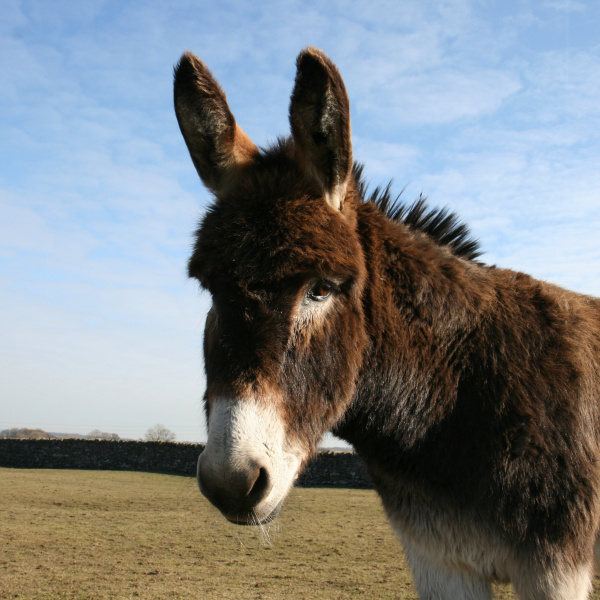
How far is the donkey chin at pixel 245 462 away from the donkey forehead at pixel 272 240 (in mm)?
598

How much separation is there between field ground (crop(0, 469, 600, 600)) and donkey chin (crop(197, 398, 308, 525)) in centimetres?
98

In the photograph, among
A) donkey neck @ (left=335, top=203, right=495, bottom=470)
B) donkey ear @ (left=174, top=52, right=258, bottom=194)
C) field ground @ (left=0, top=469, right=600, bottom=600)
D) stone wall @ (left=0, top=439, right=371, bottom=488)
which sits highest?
donkey ear @ (left=174, top=52, right=258, bottom=194)

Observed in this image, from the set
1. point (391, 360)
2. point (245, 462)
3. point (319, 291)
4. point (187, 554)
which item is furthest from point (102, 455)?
point (245, 462)

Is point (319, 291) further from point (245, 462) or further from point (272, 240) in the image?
point (245, 462)

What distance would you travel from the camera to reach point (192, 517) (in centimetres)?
1223

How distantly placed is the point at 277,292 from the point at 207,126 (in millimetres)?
1186

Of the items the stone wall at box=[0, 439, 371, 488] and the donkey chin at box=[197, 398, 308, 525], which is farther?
the stone wall at box=[0, 439, 371, 488]

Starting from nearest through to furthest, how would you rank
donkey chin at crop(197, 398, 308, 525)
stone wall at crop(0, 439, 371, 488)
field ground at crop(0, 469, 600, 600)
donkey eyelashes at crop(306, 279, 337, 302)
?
1. donkey chin at crop(197, 398, 308, 525)
2. donkey eyelashes at crop(306, 279, 337, 302)
3. field ground at crop(0, 469, 600, 600)
4. stone wall at crop(0, 439, 371, 488)

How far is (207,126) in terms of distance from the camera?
303 cm

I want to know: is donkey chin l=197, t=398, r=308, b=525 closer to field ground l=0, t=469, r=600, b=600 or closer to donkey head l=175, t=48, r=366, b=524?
donkey head l=175, t=48, r=366, b=524

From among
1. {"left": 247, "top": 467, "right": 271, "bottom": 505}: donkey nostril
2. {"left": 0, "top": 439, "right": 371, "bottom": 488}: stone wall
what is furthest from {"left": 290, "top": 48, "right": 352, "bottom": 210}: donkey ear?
{"left": 0, "top": 439, "right": 371, "bottom": 488}: stone wall

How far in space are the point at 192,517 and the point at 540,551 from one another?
427 inches

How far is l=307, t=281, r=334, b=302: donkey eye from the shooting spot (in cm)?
251

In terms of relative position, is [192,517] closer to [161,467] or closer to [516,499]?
[516,499]
